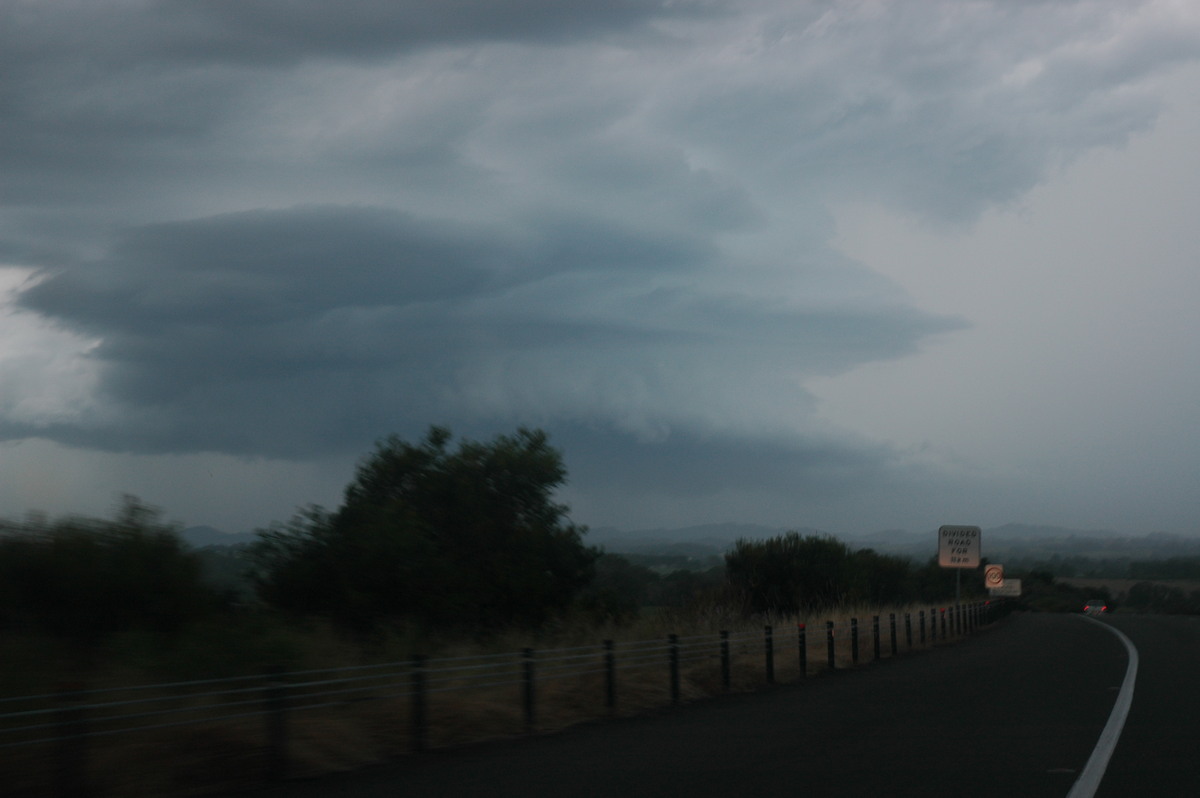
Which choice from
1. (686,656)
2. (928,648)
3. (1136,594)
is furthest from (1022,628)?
(1136,594)

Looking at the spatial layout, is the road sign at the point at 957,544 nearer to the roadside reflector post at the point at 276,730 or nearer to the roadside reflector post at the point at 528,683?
the roadside reflector post at the point at 528,683

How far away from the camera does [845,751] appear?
11906mm

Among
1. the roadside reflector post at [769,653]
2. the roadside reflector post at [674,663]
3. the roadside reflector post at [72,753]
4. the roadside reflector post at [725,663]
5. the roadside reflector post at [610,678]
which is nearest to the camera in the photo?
the roadside reflector post at [72,753]

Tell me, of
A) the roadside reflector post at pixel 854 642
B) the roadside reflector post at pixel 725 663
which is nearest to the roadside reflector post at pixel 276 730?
the roadside reflector post at pixel 725 663

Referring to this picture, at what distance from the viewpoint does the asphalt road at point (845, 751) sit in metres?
9.91

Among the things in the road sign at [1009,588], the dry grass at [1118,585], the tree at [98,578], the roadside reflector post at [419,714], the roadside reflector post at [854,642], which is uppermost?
the tree at [98,578]

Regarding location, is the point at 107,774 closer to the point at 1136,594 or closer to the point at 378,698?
the point at 378,698

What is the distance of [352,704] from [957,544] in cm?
4067

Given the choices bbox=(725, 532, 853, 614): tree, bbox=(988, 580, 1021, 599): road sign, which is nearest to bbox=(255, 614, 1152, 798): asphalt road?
bbox=(725, 532, 853, 614): tree

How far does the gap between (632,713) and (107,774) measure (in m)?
8.08

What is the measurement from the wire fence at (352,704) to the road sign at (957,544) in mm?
29083

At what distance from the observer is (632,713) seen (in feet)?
53.3

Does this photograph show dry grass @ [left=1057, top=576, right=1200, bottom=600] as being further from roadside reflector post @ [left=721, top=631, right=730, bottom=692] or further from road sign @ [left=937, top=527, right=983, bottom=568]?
roadside reflector post @ [left=721, top=631, right=730, bottom=692]

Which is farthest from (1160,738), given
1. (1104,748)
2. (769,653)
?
(769,653)
